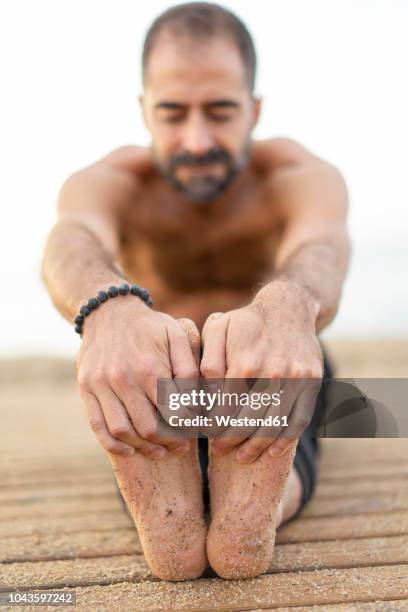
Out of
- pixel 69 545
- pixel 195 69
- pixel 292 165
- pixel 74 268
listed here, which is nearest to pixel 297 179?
pixel 292 165

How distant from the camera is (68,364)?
5945 millimetres

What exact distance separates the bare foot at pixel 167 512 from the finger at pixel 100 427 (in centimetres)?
5

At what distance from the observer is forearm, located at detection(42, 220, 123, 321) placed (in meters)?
1.24

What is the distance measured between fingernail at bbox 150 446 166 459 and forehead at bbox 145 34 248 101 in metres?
1.11

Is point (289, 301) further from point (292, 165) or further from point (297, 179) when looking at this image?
point (292, 165)

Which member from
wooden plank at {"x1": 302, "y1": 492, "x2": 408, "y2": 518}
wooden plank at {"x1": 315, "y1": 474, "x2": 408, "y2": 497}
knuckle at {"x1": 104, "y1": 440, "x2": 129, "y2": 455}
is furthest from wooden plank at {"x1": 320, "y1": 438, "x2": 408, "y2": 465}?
knuckle at {"x1": 104, "y1": 440, "x2": 129, "y2": 455}

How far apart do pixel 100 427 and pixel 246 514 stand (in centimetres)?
30

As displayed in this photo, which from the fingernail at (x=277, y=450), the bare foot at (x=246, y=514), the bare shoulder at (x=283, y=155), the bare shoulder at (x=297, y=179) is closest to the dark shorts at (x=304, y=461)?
the bare foot at (x=246, y=514)

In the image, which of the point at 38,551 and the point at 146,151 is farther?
Answer: the point at 146,151

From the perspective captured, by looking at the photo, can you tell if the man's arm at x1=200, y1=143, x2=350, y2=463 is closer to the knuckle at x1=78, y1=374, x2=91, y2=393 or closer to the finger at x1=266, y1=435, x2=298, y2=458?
the finger at x1=266, y1=435, x2=298, y2=458

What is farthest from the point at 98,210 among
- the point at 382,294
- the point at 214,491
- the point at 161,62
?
the point at 382,294

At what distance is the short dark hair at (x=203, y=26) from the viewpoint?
6.09ft

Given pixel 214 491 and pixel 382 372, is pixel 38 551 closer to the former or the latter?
pixel 214 491

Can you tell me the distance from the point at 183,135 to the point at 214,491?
108cm
